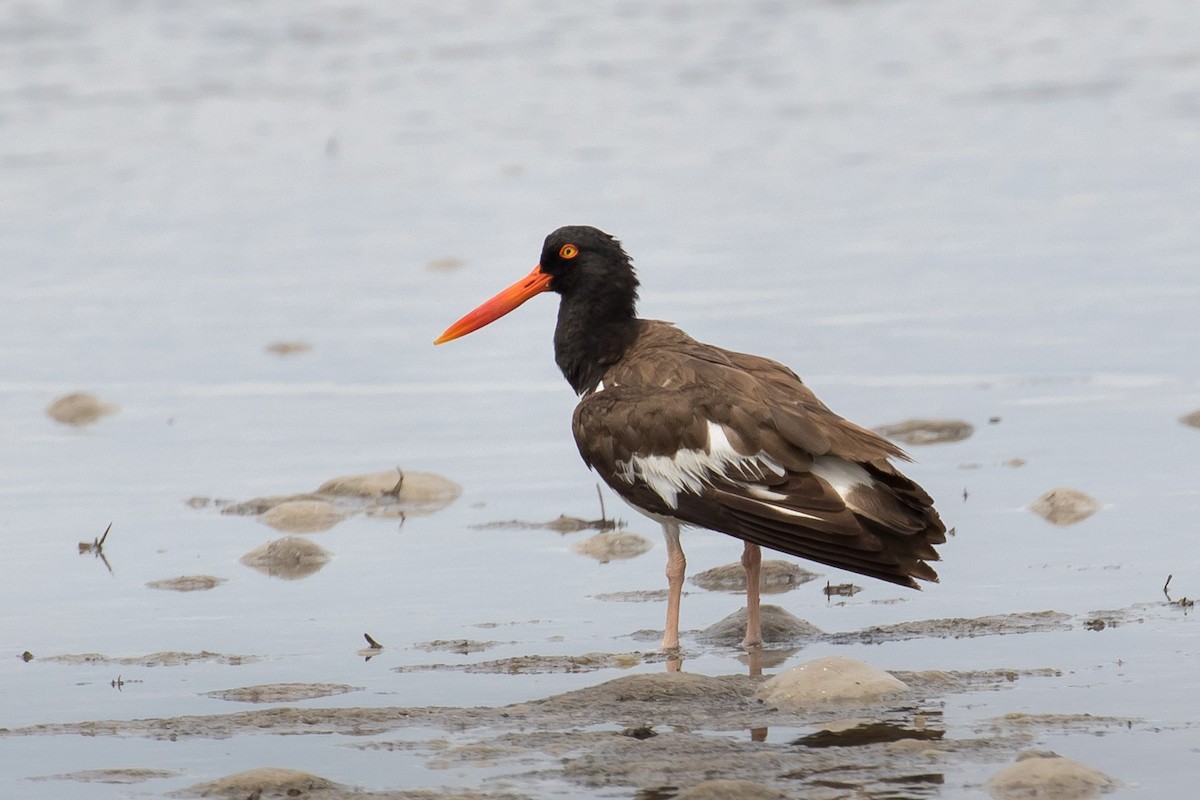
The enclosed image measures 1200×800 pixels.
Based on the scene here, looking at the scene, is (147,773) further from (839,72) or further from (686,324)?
(839,72)

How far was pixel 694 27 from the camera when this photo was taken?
79.9 feet

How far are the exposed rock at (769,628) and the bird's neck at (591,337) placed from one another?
1.13 meters

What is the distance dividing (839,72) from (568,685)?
15.1 m

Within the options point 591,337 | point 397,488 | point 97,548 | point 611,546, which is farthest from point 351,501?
point 591,337

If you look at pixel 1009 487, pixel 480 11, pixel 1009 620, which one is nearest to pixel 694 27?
pixel 480 11

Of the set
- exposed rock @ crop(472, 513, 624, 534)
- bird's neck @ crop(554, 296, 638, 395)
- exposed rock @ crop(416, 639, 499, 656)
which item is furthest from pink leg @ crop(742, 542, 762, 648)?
exposed rock @ crop(472, 513, 624, 534)

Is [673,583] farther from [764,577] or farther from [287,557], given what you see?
[287,557]

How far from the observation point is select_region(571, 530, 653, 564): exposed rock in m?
7.95

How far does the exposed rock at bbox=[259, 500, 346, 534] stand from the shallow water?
9 centimetres

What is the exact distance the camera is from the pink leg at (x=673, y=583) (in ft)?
22.0

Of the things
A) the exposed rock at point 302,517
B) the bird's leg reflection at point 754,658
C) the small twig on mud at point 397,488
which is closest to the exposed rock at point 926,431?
the small twig on mud at point 397,488

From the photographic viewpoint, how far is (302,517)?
27.8 feet

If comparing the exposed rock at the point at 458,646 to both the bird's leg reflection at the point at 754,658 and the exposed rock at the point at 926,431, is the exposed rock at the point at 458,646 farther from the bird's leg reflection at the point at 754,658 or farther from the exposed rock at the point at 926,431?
the exposed rock at the point at 926,431

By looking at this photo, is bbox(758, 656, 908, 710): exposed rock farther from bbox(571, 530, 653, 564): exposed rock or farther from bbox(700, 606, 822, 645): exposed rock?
bbox(571, 530, 653, 564): exposed rock
